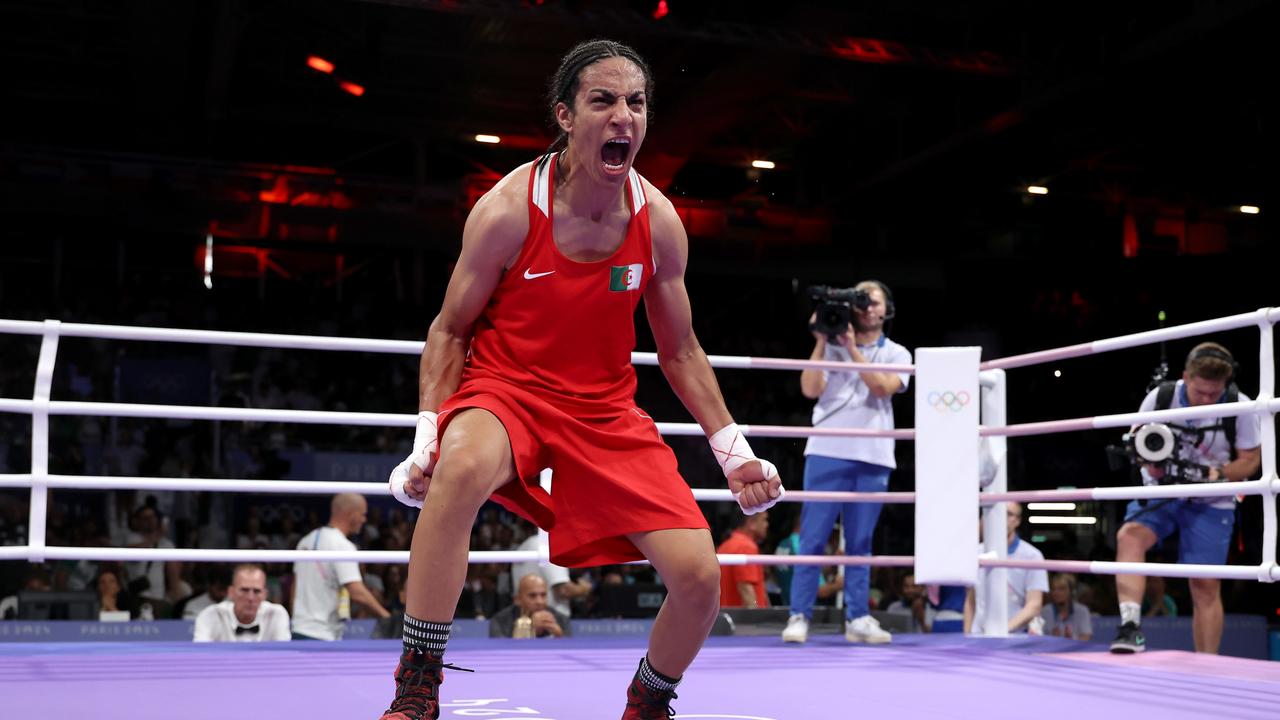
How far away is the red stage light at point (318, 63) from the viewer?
34.6 feet

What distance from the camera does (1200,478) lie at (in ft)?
13.4

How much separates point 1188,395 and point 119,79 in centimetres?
1013

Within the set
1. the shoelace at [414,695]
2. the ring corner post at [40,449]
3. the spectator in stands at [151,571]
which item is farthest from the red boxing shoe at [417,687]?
the spectator in stands at [151,571]

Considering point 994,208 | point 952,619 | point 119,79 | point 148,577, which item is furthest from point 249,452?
point 994,208

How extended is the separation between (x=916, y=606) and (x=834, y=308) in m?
5.88

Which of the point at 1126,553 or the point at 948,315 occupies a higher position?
the point at 948,315

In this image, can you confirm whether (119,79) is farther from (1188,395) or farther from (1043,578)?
(1188,395)

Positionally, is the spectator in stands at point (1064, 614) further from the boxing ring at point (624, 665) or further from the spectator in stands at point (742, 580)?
the boxing ring at point (624, 665)

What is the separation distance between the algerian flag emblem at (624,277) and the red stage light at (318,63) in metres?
9.11

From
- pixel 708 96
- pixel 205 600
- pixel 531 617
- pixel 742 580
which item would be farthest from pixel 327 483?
pixel 708 96

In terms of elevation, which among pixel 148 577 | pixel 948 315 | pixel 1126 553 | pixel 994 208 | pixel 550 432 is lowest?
pixel 148 577

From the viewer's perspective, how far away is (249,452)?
36.6 feet

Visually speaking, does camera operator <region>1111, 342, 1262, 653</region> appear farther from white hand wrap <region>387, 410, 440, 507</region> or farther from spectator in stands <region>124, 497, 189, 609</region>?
spectator in stands <region>124, 497, 189, 609</region>

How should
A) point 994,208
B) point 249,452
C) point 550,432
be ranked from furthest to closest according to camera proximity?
1. point 994,208
2. point 249,452
3. point 550,432
